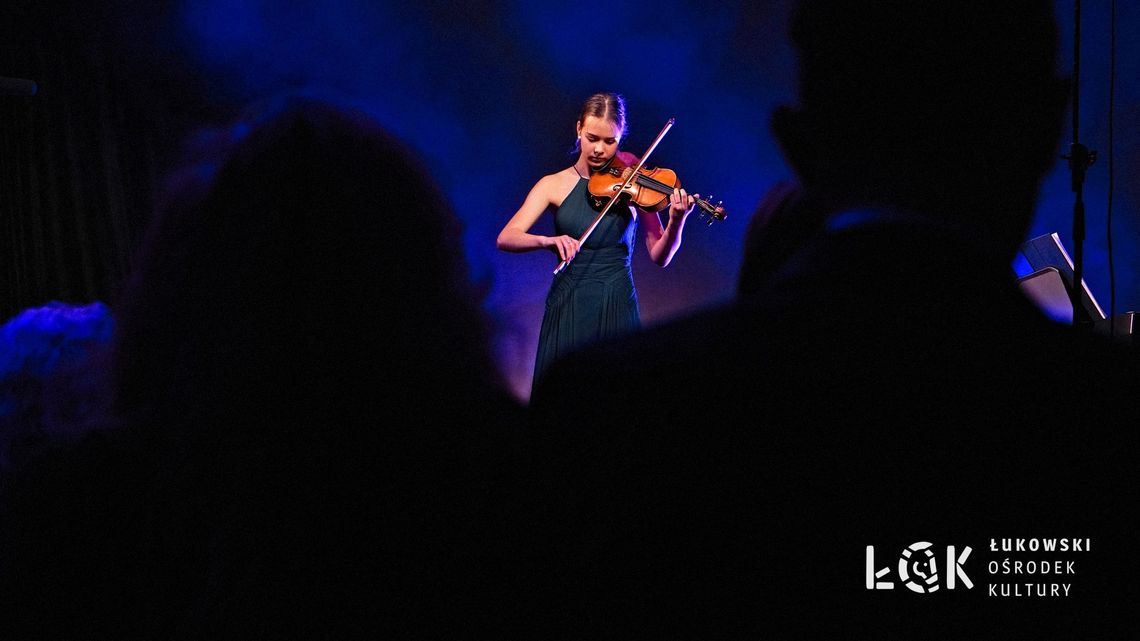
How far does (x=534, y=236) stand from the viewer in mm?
2883

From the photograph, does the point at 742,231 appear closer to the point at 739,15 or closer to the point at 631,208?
the point at 739,15

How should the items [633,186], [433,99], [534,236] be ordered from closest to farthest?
[534,236], [633,186], [433,99]

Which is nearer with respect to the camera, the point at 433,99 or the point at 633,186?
the point at 633,186

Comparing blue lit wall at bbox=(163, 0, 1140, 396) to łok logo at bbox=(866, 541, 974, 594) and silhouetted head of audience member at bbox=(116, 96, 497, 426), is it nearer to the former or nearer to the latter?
silhouetted head of audience member at bbox=(116, 96, 497, 426)

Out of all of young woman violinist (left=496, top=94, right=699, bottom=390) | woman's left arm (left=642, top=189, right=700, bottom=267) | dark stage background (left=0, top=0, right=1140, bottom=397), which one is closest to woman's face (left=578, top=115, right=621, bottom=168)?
young woman violinist (left=496, top=94, right=699, bottom=390)

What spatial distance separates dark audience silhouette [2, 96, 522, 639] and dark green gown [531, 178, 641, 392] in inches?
97.1

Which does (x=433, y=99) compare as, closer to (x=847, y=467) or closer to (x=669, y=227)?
(x=669, y=227)

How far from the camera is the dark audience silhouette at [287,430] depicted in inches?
13.2

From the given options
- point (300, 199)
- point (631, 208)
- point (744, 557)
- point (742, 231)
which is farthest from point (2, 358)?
point (742, 231)

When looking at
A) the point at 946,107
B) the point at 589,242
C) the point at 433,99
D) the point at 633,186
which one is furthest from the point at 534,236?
the point at 946,107

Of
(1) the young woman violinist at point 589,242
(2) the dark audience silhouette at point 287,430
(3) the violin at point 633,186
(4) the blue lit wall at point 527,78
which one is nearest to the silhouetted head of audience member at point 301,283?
(2) the dark audience silhouette at point 287,430

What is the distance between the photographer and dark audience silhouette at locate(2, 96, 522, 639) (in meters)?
0.34

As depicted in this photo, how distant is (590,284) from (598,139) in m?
0.51

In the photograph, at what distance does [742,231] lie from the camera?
4.86m
